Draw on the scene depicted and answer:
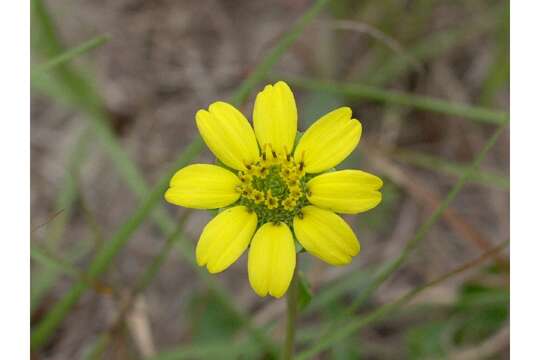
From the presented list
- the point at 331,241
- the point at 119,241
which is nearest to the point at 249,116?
the point at 119,241

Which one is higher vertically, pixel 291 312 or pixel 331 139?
pixel 331 139

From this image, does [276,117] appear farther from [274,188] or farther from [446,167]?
[446,167]

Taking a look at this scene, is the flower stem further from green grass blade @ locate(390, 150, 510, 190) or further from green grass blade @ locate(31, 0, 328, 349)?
green grass blade @ locate(390, 150, 510, 190)

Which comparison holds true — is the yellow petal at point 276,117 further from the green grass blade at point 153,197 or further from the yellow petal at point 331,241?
the green grass blade at point 153,197

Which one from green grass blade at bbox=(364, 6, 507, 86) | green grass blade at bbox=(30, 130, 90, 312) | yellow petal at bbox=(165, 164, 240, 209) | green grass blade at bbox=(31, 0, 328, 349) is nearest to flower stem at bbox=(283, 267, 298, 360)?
yellow petal at bbox=(165, 164, 240, 209)

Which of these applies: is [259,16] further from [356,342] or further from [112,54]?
[356,342]

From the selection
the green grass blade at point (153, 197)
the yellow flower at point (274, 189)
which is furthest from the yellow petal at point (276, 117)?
the green grass blade at point (153, 197)
